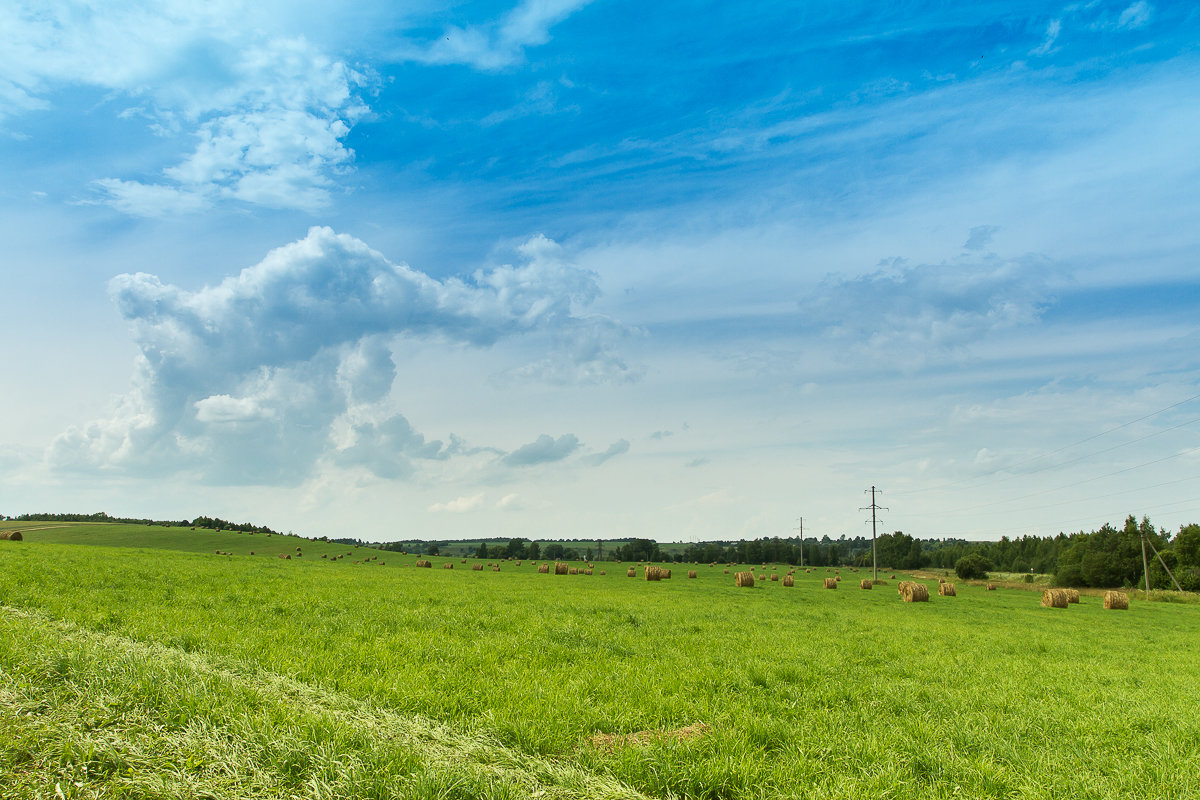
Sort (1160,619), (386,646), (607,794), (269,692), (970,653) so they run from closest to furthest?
(607,794)
(269,692)
(386,646)
(970,653)
(1160,619)

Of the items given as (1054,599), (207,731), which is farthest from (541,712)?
(1054,599)

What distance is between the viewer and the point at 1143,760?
7367 mm

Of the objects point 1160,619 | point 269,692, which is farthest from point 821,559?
point 269,692

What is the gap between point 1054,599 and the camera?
41.7 m

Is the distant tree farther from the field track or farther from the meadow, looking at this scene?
the field track

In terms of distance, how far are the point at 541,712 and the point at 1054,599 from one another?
47454mm

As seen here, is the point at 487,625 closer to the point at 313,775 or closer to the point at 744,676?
the point at 744,676

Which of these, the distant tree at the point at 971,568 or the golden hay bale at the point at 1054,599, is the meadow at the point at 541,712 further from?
the distant tree at the point at 971,568

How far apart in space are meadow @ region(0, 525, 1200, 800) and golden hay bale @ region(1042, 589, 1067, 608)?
3083cm

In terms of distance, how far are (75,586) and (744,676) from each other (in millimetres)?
20263

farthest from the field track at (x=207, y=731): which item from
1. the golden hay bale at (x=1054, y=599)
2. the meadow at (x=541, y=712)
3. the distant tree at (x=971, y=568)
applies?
the distant tree at (x=971, y=568)

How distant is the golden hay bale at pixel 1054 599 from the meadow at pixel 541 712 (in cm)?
3083

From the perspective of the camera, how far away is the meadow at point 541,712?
5.76 m

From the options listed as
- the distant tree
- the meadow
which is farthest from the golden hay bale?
the distant tree
